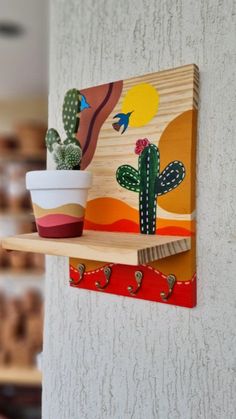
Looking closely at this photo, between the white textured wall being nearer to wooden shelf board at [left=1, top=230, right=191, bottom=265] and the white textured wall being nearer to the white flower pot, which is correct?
wooden shelf board at [left=1, top=230, right=191, bottom=265]

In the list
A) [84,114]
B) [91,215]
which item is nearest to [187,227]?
[91,215]

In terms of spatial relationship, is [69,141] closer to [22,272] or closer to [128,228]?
[128,228]

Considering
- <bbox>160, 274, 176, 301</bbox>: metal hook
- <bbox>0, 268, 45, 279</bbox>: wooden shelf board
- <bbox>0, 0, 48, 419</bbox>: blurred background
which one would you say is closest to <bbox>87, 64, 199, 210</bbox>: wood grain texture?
<bbox>160, 274, 176, 301</bbox>: metal hook

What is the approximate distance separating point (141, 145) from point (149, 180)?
0.07m

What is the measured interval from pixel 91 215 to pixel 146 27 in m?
0.37

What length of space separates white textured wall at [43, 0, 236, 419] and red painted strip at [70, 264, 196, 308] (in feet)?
0.07

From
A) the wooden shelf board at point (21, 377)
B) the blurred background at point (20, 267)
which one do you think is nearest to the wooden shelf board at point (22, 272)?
the blurred background at point (20, 267)

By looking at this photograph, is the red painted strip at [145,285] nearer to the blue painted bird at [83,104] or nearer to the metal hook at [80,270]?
the metal hook at [80,270]

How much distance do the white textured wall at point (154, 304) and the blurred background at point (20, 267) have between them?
3.52 ft

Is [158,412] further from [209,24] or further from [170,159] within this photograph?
[209,24]

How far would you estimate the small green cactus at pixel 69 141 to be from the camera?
2.16ft

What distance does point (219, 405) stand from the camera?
626mm

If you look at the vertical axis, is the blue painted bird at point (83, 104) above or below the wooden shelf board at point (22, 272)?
above

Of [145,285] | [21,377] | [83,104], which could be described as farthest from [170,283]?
[21,377]
